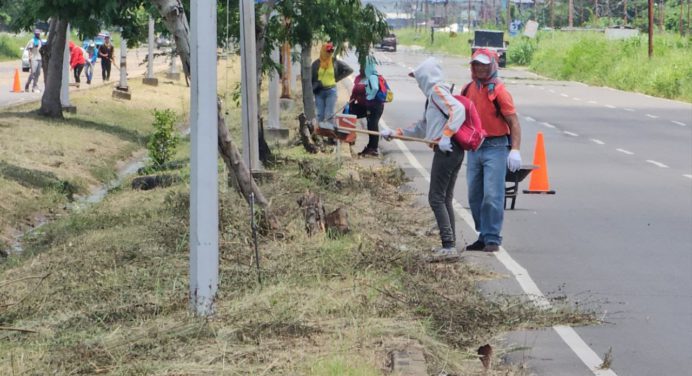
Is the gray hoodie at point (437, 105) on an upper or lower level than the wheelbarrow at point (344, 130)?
upper

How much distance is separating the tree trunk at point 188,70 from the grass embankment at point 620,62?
34465 mm

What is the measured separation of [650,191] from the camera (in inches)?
700

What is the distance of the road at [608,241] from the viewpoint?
336 inches

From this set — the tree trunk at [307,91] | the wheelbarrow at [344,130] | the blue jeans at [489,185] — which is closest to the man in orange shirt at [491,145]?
the blue jeans at [489,185]

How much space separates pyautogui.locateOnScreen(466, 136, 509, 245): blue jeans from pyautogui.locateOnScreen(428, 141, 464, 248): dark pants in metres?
0.45

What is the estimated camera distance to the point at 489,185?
1221cm

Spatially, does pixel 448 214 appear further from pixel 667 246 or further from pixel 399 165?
pixel 399 165

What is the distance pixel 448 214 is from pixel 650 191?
22.1 ft

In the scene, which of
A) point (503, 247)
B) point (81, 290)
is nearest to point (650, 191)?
point (503, 247)

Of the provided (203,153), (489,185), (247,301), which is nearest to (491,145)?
(489,185)

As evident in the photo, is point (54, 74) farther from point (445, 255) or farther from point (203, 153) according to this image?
point (203, 153)

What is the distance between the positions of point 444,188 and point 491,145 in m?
0.80

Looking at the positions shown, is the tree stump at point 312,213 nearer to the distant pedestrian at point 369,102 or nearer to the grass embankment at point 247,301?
the grass embankment at point 247,301

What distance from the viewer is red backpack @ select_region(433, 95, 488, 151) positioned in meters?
11.6
